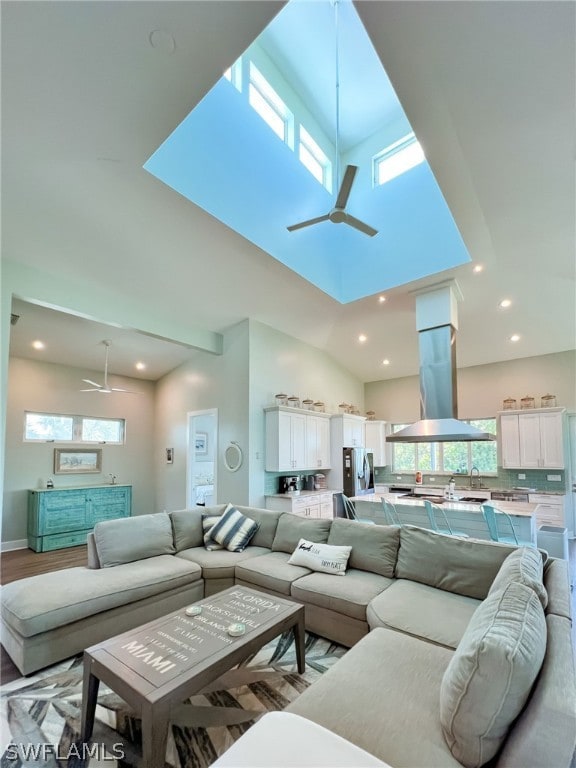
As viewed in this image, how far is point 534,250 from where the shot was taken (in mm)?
4547

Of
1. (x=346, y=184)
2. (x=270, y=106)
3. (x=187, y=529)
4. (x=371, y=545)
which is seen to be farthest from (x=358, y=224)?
(x=187, y=529)

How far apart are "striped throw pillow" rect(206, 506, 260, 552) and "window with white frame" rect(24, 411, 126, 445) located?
13.4 feet

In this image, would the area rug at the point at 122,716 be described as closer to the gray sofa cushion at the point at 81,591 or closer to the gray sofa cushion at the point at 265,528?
the gray sofa cushion at the point at 81,591

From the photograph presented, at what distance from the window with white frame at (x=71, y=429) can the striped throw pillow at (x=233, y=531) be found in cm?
410

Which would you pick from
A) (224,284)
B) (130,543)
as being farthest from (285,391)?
(130,543)

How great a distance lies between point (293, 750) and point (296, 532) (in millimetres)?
2592

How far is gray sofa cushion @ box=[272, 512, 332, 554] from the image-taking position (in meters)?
3.70

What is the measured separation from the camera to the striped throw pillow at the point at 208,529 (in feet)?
13.3

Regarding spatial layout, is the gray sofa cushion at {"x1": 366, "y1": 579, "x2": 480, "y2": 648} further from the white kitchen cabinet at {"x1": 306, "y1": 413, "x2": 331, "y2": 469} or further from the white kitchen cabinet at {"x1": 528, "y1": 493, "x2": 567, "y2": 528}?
the white kitchen cabinet at {"x1": 528, "y1": 493, "x2": 567, "y2": 528}

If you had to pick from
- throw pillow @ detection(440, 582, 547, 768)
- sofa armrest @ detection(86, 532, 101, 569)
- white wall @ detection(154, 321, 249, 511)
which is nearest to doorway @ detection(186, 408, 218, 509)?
white wall @ detection(154, 321, 249, 511)

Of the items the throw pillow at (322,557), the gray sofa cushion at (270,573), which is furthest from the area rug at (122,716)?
the throw pillow at (322,557)

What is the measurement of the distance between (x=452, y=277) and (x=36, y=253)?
16.5 feet

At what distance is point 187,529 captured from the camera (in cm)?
412

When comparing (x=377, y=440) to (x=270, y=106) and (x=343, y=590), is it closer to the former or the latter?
(x=343, y=590)
